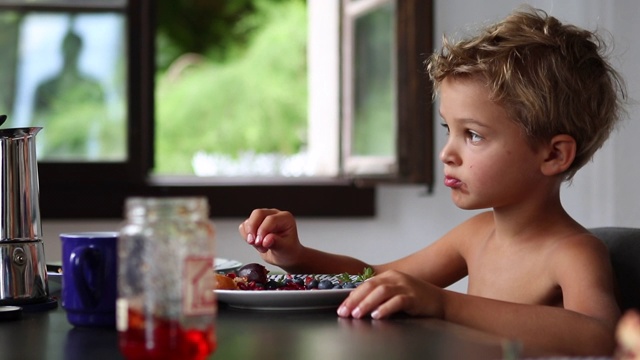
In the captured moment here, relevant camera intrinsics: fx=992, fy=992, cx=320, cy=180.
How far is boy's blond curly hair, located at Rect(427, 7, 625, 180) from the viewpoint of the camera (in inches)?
66.4

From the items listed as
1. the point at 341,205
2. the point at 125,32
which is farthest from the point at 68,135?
the point at 341,205

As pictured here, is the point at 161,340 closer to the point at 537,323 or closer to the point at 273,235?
the point at 537,323

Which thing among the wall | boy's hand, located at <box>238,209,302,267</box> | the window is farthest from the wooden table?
the window

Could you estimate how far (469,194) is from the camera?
5.57 ft

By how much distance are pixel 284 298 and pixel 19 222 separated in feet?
1.31

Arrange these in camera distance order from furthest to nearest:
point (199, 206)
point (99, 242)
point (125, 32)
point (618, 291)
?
point (125, 32) → point (618, 291) → point (99, 242) → point (199, 206)

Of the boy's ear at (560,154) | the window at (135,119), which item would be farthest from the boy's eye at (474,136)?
the window at (135,119)

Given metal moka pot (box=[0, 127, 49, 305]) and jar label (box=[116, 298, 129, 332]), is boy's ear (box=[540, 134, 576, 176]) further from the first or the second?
jar label (box=[116, 298, 129, 332])

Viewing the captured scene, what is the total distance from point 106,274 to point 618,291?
83 centimetres

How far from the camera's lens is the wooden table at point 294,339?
937 mm

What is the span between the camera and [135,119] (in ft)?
11.1

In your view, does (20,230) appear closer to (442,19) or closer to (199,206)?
(199,206)

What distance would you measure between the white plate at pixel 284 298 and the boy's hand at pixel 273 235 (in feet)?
1.07

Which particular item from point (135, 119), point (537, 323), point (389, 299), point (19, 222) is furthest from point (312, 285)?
point (135, 119)
